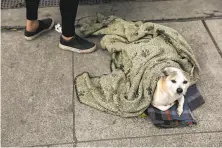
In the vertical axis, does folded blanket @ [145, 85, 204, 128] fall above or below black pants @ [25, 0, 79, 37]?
below

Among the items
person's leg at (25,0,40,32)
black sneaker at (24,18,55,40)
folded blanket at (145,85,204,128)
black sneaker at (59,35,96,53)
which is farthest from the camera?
black sneaker at (24,18,55,40)

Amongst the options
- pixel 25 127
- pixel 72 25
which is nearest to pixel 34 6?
pixel 72 25

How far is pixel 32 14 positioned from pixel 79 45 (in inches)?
23.5

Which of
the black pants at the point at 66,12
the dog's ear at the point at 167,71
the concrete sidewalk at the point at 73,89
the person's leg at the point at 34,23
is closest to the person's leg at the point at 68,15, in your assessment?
the black pants at the point at 66,12

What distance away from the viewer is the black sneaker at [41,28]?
3477mm

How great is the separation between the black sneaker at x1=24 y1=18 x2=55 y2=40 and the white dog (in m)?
1.62

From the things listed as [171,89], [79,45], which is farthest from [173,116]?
[79,45]

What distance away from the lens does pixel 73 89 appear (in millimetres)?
2932

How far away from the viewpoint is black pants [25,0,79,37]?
2.99m

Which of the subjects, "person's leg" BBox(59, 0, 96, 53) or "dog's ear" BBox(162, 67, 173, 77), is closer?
"dog's ear" BBox(162, 67, 173, 77)

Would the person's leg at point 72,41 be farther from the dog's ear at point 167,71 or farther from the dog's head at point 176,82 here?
the dog's head at point 176,82

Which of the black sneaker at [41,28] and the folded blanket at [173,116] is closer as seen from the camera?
the folded blanket at [173,116]

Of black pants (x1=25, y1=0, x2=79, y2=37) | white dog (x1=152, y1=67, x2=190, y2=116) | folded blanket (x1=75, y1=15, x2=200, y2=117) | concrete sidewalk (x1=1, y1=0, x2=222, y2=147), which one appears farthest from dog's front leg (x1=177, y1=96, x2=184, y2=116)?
black pants (x1=25, y1=0, x2=79, y2=37)

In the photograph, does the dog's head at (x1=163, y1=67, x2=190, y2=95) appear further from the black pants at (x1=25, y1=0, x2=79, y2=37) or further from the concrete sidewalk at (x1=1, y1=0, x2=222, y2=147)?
the black pants at (x1=25, y1=0, x2=79, y2=37)
